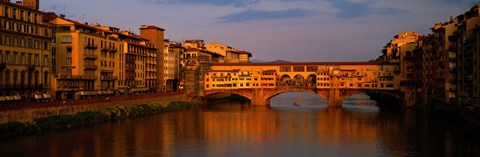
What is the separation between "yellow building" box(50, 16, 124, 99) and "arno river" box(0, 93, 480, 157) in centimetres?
845

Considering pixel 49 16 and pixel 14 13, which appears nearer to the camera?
pixel 14 13

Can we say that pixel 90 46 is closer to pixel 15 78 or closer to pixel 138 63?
pixel 15 78

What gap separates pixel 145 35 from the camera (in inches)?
3221

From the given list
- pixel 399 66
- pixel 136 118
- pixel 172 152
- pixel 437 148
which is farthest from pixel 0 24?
pixel 399 66

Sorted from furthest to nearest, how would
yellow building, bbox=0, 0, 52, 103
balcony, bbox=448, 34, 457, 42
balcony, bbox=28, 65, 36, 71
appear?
balcony, bbox=448, 34, 457, 42 → balcony, bbox=28, 65, 36, 71 → yellow building, bbox=0, 0, 52, 103

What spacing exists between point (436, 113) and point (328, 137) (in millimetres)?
21376

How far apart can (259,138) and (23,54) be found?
2202 cm

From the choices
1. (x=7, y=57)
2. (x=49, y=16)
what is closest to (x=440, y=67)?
(x=7, y=57)

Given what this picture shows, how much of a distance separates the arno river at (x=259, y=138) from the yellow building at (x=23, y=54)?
768 cm

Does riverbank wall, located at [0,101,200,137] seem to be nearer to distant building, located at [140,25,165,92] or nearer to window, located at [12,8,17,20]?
window, located at [12,8,17,20]

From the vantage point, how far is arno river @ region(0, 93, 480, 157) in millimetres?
33719

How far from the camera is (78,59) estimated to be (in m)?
56.9

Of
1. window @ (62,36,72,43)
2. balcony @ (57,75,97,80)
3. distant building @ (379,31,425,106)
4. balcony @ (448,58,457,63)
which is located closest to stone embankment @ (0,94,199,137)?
balcony @ (57,75,97,80)

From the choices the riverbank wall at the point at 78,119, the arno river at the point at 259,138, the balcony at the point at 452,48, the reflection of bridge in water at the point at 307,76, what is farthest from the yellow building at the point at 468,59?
the riverbank wall at the point at 78,119
